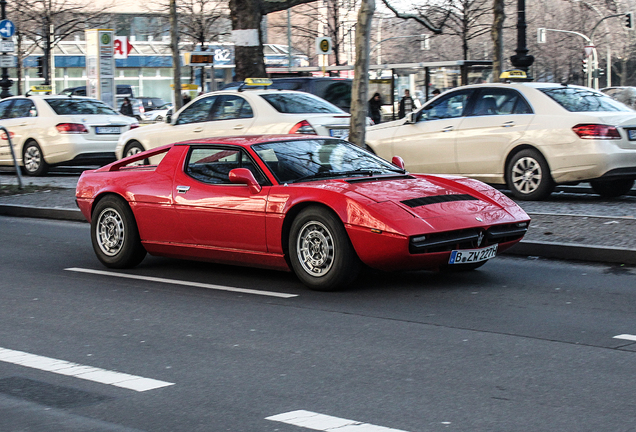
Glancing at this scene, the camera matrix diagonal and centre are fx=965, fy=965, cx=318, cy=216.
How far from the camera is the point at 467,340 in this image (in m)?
5.88

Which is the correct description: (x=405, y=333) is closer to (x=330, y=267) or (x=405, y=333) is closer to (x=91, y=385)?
(x=330, y=267)

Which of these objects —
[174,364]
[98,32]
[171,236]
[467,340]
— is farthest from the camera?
[98,32]

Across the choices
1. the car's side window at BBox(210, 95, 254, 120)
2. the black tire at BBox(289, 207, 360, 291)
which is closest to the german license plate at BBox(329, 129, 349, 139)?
the car's side window at BBox(210, 95, 254, 120)

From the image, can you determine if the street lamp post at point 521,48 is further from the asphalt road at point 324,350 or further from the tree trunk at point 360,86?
the asphalt road at point 324,350

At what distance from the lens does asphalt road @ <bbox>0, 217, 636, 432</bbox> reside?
14.6 ft

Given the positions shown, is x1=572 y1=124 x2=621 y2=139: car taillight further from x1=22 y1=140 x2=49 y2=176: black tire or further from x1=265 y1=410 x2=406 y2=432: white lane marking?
x1=22 y1=140 x2=49 y2=176: black tire

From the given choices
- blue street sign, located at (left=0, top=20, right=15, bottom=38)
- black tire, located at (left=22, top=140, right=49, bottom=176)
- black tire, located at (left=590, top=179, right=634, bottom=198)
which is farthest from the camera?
blue street sign, located at (left=0, top=20, right=15, bottom=38)

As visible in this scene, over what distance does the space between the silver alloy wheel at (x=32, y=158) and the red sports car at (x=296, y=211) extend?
1040 cm

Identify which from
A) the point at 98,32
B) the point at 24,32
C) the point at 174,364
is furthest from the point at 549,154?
the point at 24,32

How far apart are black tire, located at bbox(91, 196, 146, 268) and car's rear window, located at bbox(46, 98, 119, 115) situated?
35.7 feet

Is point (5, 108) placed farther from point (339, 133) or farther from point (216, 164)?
point (216, 164)

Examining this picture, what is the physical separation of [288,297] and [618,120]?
6597 millimetres

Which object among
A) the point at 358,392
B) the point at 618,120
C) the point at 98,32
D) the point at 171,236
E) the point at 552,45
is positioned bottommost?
the point at 358,392

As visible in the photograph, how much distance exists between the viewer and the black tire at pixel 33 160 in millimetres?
19250
